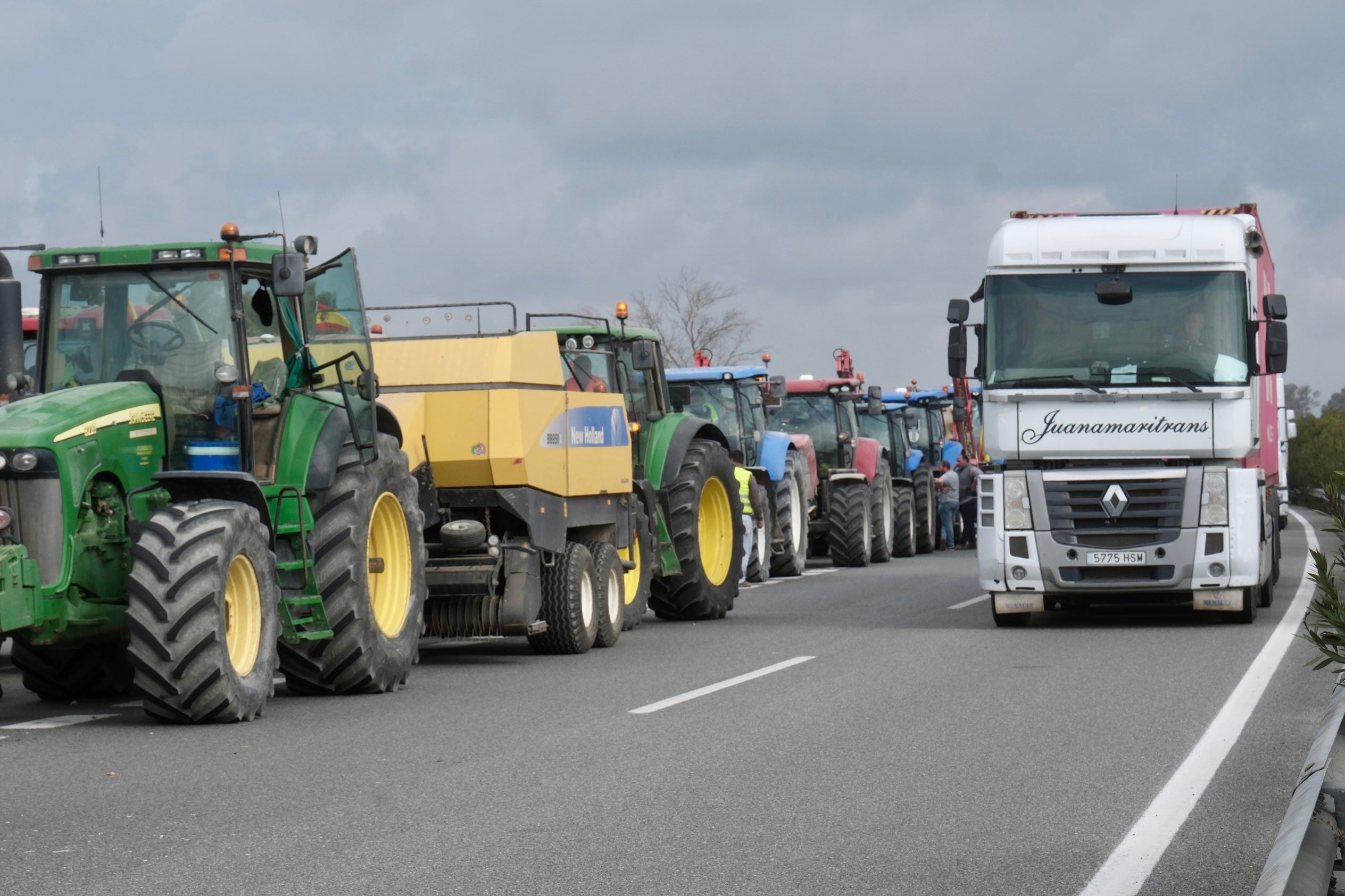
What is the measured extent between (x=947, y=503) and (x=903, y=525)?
10.7 ft

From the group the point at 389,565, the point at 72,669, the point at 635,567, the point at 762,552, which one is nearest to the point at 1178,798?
the point at 389,565

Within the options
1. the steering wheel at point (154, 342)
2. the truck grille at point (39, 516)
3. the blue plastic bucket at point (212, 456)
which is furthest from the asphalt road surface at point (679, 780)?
the steering wheel at point (154, 342)

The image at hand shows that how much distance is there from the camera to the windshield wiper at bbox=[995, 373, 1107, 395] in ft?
51.3

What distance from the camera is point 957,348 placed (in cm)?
1616

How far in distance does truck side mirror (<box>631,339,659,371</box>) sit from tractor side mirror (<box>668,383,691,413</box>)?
614cm

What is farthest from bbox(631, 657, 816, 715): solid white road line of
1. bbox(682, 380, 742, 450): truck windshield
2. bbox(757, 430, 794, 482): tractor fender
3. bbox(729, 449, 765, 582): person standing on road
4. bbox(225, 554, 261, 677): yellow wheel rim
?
bbox(757, 430, 794, 482): tractor fender

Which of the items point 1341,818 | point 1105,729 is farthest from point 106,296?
point 1341,818

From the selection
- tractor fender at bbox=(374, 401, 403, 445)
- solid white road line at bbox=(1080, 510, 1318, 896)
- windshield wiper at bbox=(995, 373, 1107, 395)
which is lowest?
solid white road line at bbox=(1080, 510, 1318, 896)

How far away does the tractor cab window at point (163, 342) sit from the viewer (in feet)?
35.1

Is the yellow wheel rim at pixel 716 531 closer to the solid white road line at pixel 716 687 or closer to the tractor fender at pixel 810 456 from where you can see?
the solid white road line at pixel 716 687

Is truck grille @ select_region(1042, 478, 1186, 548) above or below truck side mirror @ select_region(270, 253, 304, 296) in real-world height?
below

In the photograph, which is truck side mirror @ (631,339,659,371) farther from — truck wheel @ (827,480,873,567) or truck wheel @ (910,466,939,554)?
truck wheel @ (910,466,939,554)

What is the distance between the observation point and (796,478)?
25375 millimetres

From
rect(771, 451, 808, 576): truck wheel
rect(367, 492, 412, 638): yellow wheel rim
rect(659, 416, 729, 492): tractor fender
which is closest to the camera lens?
rect(367, 492, 412, 638): yellow wheel rim
